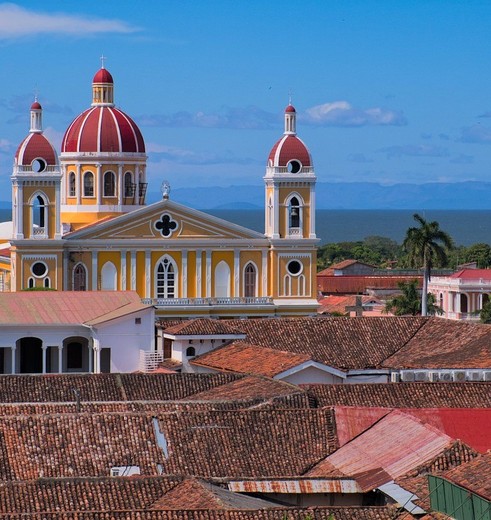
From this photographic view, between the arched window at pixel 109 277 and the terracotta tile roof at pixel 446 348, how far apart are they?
1905 centimetres

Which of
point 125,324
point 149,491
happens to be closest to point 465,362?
point 125,324

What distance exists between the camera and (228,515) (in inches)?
1046

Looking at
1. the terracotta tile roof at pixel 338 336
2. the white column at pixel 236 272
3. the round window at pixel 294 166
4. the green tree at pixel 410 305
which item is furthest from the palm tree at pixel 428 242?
the terracotta tile roof at pixel 338 336

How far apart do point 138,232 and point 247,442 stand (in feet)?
129

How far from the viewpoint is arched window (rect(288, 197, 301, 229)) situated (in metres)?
75.5

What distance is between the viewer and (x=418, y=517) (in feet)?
86.3

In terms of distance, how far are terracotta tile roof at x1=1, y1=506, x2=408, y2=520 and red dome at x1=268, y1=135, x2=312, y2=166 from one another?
48.7 m

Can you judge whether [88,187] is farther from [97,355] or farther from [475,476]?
[475,476]

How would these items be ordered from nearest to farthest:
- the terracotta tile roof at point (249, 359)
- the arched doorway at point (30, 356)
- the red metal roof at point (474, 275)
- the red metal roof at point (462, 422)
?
1. the red metal roof at point (462, 422)
2. the terracotta tile roof at point (249, 359)
3. the arched doorway at point (30, 356)
4. the red metal roof at point (474, 275)

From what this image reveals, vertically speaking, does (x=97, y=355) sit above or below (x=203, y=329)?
below

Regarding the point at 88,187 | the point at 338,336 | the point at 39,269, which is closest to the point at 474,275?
the point at 88,187

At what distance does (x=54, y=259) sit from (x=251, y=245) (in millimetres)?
7396

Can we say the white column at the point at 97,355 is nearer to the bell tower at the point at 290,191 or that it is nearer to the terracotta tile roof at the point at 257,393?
the terracotta tile roof at the point at 257,393

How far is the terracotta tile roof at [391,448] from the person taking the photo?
1213 inches
